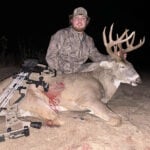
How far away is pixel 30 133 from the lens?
17.8 feet

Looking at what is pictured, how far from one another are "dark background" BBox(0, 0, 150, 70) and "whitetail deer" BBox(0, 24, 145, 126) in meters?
9.87

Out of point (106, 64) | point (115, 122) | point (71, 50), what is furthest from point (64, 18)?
point (115, 122)

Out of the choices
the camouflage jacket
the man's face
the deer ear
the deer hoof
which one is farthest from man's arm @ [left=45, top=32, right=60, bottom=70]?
the deer hoof

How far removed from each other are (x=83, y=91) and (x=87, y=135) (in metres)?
0.89

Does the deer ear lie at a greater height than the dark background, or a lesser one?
greater

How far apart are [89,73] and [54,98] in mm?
821

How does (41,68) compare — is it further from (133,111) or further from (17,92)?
(133,111)

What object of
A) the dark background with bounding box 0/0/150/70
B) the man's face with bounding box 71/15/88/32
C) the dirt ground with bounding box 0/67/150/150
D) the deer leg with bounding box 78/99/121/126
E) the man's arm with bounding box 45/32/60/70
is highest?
the man's face with bounding box 71/15/88/32

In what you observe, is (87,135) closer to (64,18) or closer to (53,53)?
(53,53)

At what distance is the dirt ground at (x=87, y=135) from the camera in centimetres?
505

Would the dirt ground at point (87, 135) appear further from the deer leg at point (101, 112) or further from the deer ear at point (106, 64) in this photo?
the deer ear at point (106, 64)

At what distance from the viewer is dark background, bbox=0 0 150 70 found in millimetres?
18688

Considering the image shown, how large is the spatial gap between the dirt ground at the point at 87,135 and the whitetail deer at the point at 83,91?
0.45 feet

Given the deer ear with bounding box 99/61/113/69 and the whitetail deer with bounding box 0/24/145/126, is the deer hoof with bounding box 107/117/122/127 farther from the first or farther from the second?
the deer ear with bounding box 99/61/113/69
